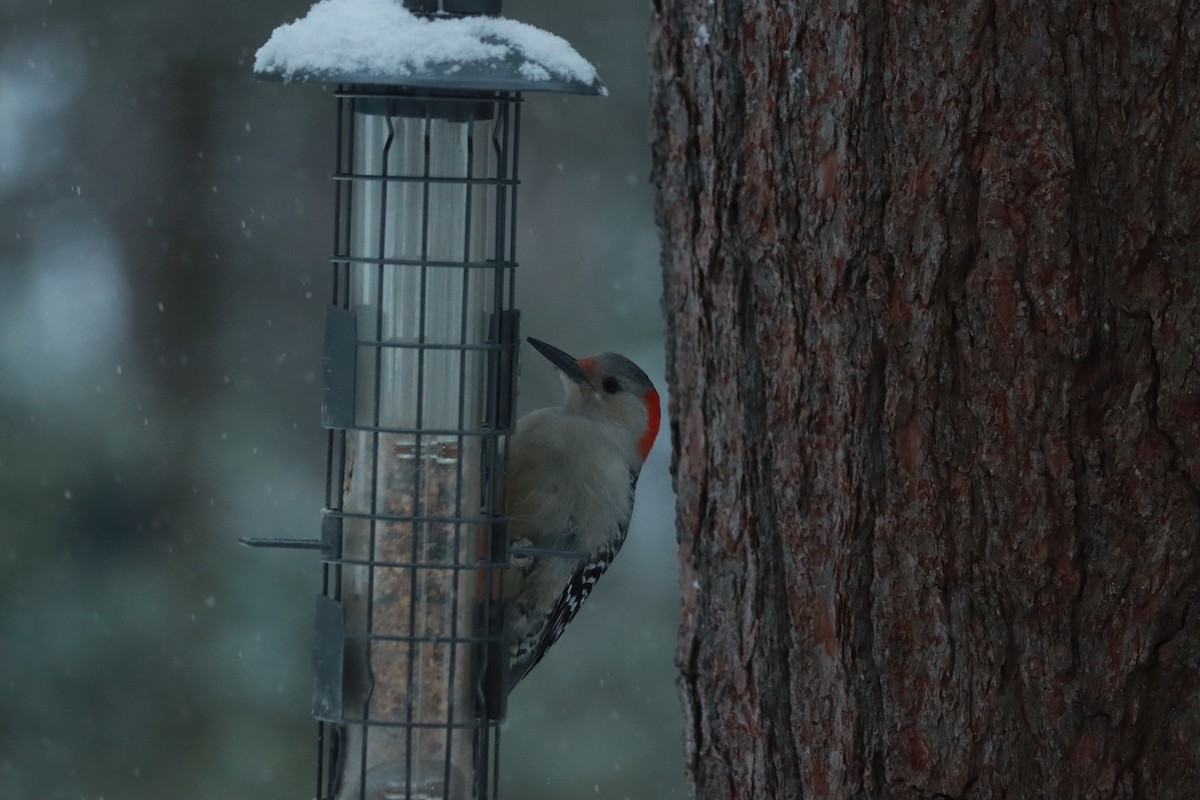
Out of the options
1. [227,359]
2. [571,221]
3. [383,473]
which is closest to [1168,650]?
[383,473]

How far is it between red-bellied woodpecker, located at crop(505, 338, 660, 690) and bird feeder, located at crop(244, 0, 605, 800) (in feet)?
2.05

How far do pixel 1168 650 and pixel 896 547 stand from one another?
0.57 metres

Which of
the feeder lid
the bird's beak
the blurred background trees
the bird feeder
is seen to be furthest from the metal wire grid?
the blurred background trees

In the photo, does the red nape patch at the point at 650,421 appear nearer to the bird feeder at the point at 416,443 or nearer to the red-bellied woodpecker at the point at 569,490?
the red-bellied woodpecker at the point at 569,490

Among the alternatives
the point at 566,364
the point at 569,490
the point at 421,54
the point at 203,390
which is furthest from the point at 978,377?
the point at 203,390

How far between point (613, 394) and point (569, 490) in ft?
1.65

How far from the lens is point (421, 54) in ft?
9.36

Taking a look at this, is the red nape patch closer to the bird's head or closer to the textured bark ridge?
the bird's head

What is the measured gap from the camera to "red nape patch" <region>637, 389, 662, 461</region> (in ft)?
15.9

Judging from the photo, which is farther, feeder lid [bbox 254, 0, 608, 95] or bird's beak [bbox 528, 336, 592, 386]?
bird's beak [bbox 528, 336, 592, 386]

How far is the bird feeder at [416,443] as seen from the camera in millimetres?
3328

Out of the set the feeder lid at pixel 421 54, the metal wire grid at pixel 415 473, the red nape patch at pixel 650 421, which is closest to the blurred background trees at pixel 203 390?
the red nape patch at pixel 650 421

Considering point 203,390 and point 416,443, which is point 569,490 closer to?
point 416,443

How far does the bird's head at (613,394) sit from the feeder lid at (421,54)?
1.78 meters
